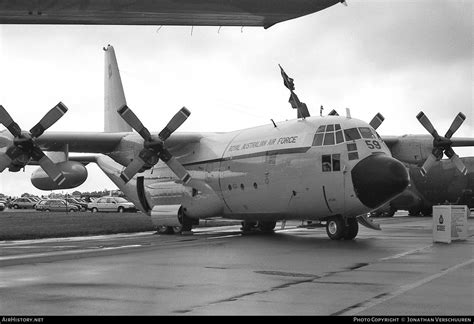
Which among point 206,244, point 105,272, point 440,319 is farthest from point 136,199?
point 440,319

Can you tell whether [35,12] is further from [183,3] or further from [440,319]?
[440,319]

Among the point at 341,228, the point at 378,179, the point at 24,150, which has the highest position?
the point at 24,150

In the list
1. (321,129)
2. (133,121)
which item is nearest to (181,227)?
(133,121)

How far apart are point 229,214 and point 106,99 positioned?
45.1ft

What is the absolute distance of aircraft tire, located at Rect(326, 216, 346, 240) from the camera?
74.2 ft

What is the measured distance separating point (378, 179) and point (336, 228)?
3058 millimetres

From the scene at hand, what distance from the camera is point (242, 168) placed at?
25.8m

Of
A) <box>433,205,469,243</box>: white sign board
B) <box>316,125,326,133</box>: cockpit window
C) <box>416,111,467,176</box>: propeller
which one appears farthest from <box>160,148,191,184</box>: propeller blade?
<box>416,111,467,176</box>: propeller

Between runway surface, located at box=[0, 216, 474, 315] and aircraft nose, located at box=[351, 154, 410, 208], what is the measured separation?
1.85 m

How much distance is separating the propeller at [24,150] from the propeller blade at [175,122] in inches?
198

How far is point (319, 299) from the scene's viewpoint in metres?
9.51

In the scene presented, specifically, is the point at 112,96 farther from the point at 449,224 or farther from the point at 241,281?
the point at 241,281

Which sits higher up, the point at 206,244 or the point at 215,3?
the point at 215,3

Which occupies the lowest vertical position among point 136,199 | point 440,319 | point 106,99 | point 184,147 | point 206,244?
point 440,319
